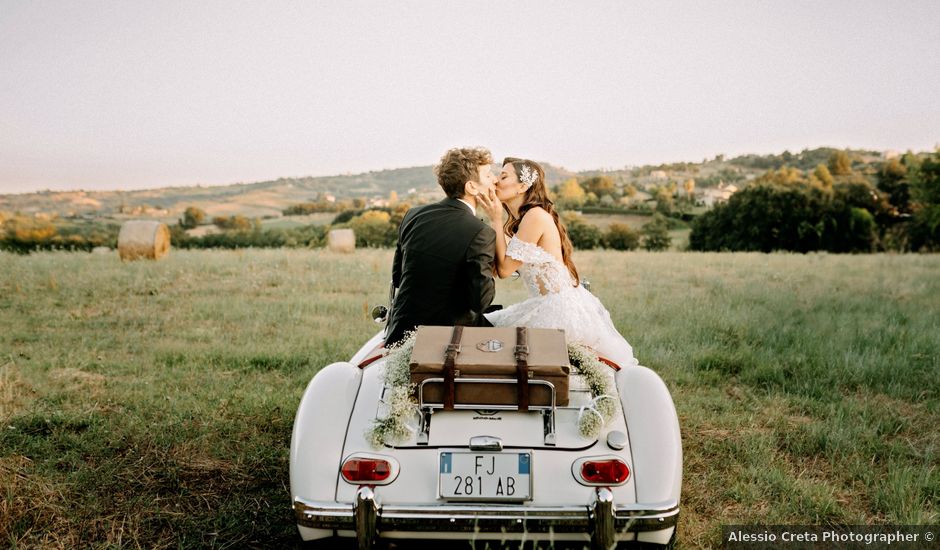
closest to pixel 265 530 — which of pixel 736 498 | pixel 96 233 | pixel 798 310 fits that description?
pixel 736 498

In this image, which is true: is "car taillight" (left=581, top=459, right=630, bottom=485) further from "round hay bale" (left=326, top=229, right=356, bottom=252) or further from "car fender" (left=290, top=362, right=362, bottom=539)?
"round hay bale" (left=326, top=229, right=356, bottom=252)

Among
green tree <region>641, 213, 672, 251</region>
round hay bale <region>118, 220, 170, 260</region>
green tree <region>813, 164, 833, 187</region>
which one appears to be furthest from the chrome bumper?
green tree <region>813, 164, 833, 187</region>

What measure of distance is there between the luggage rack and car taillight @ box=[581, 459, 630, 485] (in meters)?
0.18

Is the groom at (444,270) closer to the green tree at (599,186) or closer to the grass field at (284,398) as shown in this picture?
the grass field at (284,398)

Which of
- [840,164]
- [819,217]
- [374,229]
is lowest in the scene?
[819,217]

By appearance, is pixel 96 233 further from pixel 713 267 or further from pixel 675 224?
pixel 675 224

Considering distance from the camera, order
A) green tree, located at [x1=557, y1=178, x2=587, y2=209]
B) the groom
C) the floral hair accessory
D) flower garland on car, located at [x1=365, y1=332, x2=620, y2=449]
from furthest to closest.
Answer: green tree, located at [x1=557, y1=178, x2=587, y2=209] → the floral hair accessory → the groom → flower garland on car, located at [x1=365, y1=332, x2=620, y2=449]

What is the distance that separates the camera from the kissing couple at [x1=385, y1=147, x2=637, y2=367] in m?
4.11

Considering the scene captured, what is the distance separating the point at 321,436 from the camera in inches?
120

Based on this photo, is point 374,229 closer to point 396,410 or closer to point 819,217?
point 819,217

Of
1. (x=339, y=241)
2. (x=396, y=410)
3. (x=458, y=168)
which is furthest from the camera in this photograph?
(x=339, y=241)

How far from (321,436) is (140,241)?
48.4 feet

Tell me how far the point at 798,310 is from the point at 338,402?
8265mm

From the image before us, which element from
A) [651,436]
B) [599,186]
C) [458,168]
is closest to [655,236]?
[599,186]
